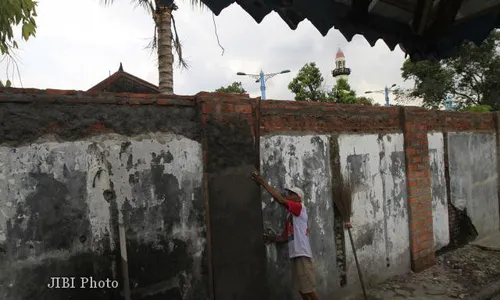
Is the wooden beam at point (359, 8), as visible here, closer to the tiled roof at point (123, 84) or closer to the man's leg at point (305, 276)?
the man's leg at point (305, 276)

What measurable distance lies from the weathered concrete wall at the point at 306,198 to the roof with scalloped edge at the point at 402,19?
5.33 ft

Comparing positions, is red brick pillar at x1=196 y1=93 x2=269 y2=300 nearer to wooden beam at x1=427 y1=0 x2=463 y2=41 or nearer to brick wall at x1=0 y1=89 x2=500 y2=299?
brick wall at x1=0 y1=89 x2=500 y2=299

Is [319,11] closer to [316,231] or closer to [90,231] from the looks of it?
[90,231]

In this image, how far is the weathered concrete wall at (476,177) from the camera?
688 centimetres

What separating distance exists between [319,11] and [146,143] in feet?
5.72

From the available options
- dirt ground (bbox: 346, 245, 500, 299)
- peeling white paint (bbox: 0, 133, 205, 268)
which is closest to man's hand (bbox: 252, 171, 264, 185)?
peeling white paint (bbox: 0, 133, 205, 268)

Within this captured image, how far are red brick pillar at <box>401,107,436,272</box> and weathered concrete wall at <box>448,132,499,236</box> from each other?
101 centimetres

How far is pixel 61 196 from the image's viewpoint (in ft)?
9.43

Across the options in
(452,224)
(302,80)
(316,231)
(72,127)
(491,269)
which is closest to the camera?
(72,127)

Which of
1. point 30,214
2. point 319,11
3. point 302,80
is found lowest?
point 30,214

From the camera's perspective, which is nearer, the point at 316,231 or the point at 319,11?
the point at 319,11

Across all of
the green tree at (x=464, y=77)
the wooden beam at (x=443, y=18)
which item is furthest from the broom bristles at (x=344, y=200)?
the green tree at (x=464, y=77)

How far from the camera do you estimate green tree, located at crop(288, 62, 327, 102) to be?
70.4 feet

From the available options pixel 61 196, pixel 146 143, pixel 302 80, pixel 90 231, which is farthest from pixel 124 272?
pixel 302 80
